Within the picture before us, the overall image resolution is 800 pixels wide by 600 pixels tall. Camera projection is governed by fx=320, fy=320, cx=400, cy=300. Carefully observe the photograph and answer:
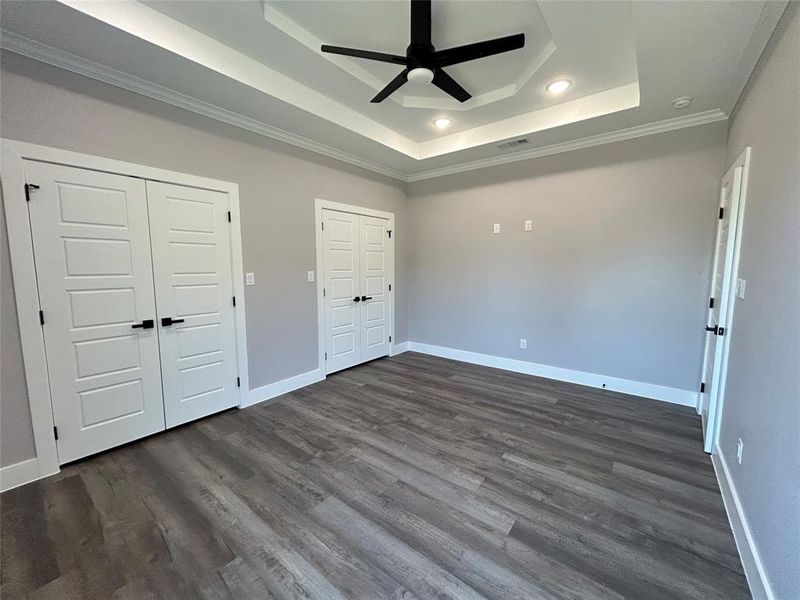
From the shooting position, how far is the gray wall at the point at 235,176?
6.76ft

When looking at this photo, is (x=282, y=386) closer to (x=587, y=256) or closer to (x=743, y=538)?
(x=743, y=538)

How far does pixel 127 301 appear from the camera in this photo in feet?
8.13

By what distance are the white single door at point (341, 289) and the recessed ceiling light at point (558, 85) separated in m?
2.56

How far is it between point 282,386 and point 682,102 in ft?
15.3

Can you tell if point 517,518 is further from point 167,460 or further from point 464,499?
point 167,460

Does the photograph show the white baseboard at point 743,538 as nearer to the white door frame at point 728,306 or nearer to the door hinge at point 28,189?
the white door frame at point 728,306

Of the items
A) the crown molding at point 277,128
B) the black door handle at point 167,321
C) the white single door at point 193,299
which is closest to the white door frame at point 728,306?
the crown molding at point 277,128

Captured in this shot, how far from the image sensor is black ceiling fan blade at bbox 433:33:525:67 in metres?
1.84

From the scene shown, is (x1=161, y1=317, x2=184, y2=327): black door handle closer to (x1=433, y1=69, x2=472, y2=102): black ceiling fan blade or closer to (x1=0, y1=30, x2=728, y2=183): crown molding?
(x1=0, y1=30, x2=728, y2=183): crown molding

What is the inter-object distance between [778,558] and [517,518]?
102cm

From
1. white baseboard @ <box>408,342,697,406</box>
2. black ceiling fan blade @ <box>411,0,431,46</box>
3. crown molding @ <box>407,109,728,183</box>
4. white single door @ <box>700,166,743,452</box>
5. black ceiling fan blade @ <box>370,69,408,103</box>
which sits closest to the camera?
black ceiling fan blade @ <box>411,0,431,46</box>

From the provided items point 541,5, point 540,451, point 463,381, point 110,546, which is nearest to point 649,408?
point 540,451

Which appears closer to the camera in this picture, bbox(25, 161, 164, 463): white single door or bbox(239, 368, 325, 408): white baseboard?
bbox(25, 161, 164, 463): white single door

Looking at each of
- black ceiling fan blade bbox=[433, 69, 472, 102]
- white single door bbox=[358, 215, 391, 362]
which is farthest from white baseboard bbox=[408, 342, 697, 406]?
black ceiling fan blade bbox=[433, 69, 472, 102]
